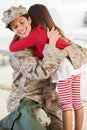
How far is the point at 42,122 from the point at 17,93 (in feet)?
0.84

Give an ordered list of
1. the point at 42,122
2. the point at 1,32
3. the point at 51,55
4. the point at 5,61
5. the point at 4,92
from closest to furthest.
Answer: the point at 51,55 → the point at 42,122 → the point at 4,92 → the point at 5,61 → the point at 1,32

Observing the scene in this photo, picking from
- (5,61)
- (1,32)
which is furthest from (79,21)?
(5,61)

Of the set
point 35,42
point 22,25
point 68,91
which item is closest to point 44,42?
point 35,42

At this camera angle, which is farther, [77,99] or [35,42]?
[77,99]

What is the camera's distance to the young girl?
1.71m

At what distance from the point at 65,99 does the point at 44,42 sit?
0.35 m

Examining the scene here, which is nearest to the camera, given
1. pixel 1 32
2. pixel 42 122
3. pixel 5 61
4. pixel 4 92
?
pixel 42 122

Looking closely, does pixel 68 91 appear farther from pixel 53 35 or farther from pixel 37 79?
pixel 53 35

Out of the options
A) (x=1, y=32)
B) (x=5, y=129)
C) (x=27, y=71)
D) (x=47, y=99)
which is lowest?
(x=5, y=129)

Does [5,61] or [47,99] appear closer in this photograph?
[47,99]

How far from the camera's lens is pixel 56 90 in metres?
1.92

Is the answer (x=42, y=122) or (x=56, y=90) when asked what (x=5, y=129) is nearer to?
(x=42, y=122)

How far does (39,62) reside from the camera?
5.63ft

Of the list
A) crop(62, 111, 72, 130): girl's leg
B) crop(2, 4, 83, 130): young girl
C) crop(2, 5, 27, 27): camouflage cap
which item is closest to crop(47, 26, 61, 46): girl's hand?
crop(2, 4, 83, 130): young girl
